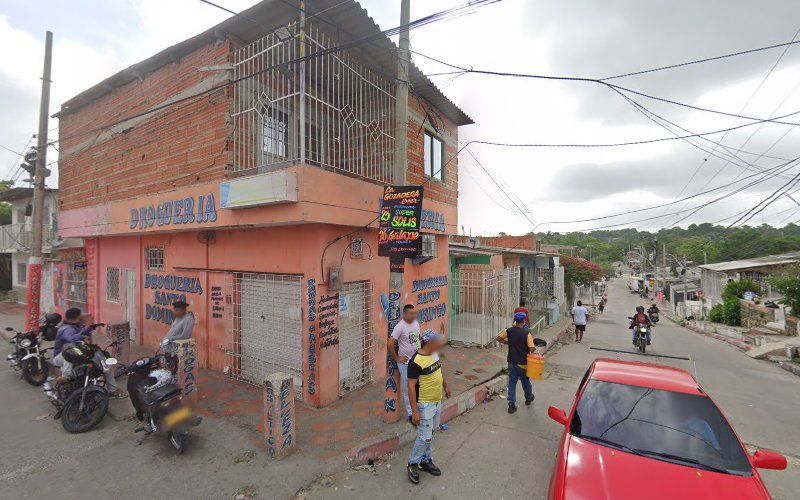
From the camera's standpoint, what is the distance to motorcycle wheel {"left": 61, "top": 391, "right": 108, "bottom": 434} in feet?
16.5

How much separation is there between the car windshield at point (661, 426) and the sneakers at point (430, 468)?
A: 1643 mm

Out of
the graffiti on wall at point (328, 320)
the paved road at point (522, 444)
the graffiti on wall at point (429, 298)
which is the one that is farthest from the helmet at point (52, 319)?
the graffiti on wall at point (429, 298)

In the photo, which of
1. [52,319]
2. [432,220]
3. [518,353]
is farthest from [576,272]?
[52,319]

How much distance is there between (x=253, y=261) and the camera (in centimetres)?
668

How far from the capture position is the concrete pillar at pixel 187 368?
574 cm

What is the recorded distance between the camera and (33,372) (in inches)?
277

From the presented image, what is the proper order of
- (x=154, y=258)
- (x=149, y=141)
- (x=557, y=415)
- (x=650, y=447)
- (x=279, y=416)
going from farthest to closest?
(x=154, y=258), (x=149, y=141), (x=279, y=416), (x=557, y=415), (x=650, y=447)

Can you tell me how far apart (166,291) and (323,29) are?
6.89m

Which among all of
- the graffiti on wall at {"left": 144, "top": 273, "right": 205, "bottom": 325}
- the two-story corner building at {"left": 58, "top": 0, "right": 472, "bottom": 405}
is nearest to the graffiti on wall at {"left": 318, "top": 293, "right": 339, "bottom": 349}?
the two-story corner building at {"left": 58, "top": 0, "right": 472, "bottom": 405}

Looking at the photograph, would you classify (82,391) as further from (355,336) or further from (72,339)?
(355,336)

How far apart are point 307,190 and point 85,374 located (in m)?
4.55

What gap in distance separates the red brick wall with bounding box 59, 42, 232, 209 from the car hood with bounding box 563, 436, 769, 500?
6796 millimetres

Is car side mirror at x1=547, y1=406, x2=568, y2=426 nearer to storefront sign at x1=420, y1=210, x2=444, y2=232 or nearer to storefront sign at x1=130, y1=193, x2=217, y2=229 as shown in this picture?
storefront sign at x1=420, y1=210, x2=444, y2=232

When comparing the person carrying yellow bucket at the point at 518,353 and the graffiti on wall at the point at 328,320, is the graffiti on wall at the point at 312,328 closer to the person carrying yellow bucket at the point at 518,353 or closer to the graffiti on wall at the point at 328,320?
the graffiti on wall at the point at 328,320
